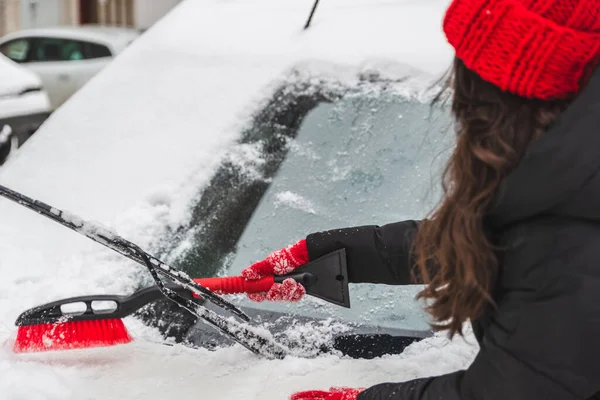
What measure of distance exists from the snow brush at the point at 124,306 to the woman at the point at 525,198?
476 millimetres

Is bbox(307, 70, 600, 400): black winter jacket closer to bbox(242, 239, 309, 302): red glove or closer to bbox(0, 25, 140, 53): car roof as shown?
bbox(242, 239, 309, 302): red glove

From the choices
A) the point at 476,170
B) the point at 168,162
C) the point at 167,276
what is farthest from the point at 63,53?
the point at 476,170

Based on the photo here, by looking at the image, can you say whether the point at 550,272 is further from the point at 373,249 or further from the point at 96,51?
the point at 96,51

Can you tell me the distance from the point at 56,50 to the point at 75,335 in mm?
6641

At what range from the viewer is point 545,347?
0.98 m

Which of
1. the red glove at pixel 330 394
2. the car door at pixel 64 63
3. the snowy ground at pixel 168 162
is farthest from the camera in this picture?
the car door at pixel 64 63

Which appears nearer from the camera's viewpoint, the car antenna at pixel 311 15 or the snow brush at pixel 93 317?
the snow brush at pixel 93 317

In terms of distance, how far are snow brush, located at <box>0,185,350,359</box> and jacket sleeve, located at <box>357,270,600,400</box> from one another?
544 mm

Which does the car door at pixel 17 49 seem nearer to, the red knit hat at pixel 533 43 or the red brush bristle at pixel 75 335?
the red brush bristle at pixel 75 335

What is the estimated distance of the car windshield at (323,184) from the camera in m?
1.69

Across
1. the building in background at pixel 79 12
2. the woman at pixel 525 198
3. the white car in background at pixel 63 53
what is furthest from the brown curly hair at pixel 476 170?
the building in background at pixel 79 12

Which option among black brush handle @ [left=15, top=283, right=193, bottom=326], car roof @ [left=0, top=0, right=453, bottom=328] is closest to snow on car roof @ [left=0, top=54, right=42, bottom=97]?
car roof @ [left=0, top=0, right=453, bottom=328]

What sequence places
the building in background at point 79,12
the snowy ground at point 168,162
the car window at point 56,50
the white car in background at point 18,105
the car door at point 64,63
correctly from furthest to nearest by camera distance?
the building in background at point 79,12, the car window at point 56,50, the car door at point 64,63, the white car in background at point 18,105, the snowy ground at point 168,162

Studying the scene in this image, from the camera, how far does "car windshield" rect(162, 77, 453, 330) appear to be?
1.69m
